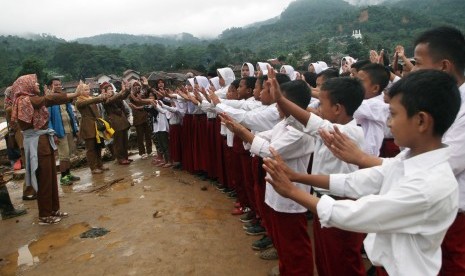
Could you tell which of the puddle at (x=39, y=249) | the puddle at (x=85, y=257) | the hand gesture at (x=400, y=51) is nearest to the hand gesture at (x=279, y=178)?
the hand gesture at (x=400, y=51)

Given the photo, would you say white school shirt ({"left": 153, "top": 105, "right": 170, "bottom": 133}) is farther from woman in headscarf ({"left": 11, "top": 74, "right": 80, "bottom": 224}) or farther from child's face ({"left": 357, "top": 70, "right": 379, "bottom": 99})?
child's face ({"left": 357, "top": 70, "right": 379, "bottom": 99})

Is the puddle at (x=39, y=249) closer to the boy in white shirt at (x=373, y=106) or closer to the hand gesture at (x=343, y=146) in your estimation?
the hand gesture at (x=343, y=146)

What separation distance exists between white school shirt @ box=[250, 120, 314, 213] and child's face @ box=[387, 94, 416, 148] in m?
1.16

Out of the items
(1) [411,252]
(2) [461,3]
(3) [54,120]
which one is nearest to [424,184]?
(1) [411,252]

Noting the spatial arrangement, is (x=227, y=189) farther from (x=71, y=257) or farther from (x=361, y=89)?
(x=361, y=89)

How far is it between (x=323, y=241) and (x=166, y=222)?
106 inches

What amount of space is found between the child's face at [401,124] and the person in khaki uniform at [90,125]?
6.78 metres

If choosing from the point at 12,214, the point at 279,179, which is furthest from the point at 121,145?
the point at 279,179

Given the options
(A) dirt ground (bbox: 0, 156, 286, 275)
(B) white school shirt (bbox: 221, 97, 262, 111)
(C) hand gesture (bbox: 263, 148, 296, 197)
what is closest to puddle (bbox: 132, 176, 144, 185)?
(A) dirt ground (bbox: 0, 156, 286, 275)

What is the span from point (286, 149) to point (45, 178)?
4.03m

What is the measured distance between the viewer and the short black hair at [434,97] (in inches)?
56.3

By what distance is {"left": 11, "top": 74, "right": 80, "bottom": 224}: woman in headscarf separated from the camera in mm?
4879

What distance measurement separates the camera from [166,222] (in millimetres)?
4680

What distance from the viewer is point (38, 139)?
508 cm
